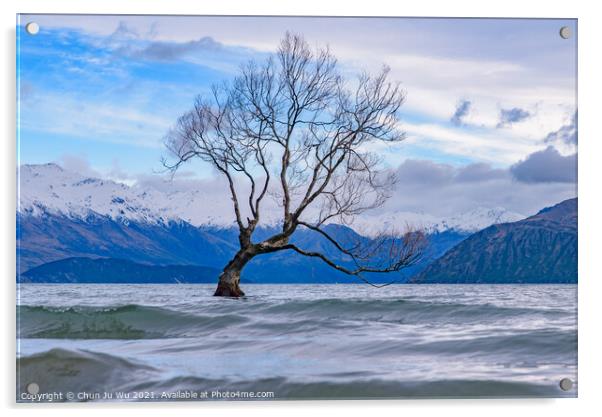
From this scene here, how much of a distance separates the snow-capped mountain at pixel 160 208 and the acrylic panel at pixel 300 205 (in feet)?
0.10

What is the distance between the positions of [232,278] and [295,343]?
8.20ft

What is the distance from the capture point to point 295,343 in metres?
10.6

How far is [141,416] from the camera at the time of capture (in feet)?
30.8

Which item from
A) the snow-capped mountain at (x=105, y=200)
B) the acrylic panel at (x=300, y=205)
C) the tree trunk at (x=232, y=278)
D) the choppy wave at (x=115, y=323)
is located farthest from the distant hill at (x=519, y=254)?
the snow-capped mountain at (x=105, y=200)

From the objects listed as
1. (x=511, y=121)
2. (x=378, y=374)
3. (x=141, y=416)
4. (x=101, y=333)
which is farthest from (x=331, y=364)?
(x=511, y=121)

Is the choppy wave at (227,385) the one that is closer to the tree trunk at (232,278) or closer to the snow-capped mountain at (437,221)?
the snow-capped mountain at (437,221)

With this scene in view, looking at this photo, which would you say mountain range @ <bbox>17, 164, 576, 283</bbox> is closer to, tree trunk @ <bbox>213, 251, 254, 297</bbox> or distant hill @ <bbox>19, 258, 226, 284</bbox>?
distant hill @ <bbox>19, 258, 226, 284</bbox>

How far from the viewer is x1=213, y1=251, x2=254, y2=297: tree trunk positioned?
12.8 meters

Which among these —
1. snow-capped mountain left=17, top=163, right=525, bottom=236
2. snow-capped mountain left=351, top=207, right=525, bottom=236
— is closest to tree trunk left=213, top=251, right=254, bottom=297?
snow-capped mountain left=17, top=163, right=525, bottom=236

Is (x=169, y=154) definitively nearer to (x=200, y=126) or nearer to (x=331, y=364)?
(x=200, y=126)

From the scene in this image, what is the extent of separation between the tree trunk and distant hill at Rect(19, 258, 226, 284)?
0.62 feet

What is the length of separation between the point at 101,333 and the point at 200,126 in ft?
9.07

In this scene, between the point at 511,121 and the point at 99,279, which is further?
the point at 99,279

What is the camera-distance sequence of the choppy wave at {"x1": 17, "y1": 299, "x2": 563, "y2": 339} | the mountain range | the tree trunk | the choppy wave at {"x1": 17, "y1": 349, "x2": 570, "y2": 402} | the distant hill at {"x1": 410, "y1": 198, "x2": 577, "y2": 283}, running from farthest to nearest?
the tree trunk < the choppy wave at {"x1": 17, "y1": 299, "x2": 563, "y2": 339} < the distant hill at {"x1": 410, "y1": 198, "x2": 577, "y2": 283} < the mountain range < the choppy wave at {"x1": 17, "y1": 349, "x2": 570, "y2": 402}
